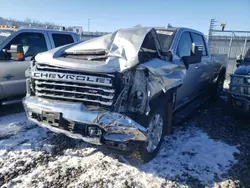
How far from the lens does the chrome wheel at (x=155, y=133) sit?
3.26 metres

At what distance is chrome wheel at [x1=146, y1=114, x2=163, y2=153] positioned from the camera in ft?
10.7

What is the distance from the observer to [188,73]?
14.6 ft

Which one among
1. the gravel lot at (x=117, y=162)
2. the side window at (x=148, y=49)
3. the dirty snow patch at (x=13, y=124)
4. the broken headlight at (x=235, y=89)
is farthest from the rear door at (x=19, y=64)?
the broken headlight at (x=235, y=89)

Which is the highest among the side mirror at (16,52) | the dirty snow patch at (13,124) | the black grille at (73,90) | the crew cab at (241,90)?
the side mirror at (16,52)

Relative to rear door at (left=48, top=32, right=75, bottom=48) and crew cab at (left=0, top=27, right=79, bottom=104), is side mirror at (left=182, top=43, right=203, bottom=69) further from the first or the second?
rear door at (left=48, top=32, right=75, bottom=48)

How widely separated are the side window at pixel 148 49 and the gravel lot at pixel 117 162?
1565mm

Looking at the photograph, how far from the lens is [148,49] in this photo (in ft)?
11.2

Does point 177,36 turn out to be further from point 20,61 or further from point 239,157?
point 20,61

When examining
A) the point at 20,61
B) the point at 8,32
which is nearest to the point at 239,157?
the point at 20,61

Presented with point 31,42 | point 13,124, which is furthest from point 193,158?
point 31,42

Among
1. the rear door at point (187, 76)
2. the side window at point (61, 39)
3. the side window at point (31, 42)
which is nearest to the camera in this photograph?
the rear door at point (187, 76)

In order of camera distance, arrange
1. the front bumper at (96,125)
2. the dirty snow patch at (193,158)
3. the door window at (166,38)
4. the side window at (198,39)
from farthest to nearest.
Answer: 1. the side window at (198,39)
2. the door window at (166,38)
3. the dirty snow patch at (193,158)
4. the front bumper at (96,125)

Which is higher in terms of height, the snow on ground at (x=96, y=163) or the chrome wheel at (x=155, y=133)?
the chrome wheel at (x=155, y=133)

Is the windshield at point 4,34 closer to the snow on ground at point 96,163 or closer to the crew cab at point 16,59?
the crew cab at point 16,59
